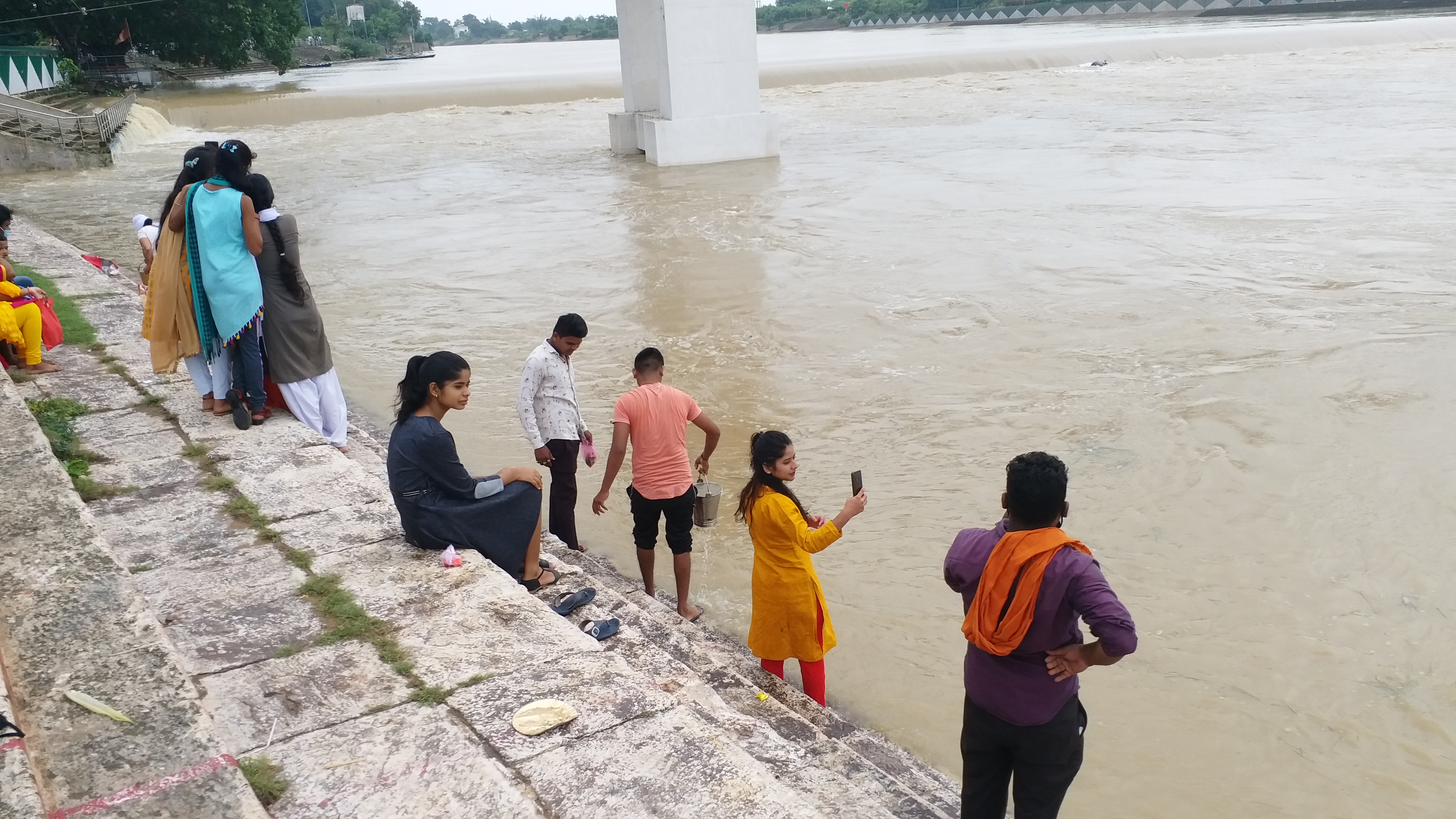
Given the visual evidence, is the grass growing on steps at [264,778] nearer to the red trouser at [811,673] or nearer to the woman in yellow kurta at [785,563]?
the woman in yellow kurta at [785,563]

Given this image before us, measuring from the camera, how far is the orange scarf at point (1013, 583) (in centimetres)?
270

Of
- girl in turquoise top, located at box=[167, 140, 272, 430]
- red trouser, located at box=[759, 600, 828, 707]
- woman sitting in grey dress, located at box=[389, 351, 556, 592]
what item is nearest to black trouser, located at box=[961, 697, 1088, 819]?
red trouser, located at box=[759, 600, 828, 707]

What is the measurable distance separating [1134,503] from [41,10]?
49.1 metres

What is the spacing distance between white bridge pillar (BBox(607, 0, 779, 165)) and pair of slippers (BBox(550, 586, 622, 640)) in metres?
19.0

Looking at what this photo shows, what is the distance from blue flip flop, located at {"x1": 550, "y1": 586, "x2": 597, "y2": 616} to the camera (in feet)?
14.2

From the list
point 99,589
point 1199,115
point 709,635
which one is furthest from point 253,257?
point 1199,115

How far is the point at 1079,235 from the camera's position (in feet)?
47.2

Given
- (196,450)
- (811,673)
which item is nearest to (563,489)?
(811,673)

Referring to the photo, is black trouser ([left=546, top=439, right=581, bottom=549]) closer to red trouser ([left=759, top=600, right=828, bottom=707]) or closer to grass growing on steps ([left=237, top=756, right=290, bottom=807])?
red trouser ([left=759, top=600, right=828, bottom=707])

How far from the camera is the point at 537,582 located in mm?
4520

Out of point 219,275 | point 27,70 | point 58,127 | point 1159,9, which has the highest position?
point 27,70

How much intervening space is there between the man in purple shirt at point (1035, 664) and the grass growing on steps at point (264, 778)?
1853 mm

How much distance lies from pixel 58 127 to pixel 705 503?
2646cm

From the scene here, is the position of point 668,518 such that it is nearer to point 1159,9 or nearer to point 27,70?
point 27,70
